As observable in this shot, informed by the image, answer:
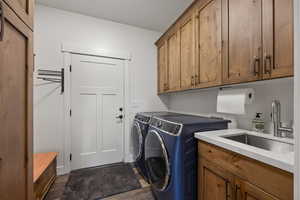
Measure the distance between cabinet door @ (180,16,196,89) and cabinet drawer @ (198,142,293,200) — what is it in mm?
901

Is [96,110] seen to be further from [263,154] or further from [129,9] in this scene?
[263,154]

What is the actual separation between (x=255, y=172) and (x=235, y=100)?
742 mm

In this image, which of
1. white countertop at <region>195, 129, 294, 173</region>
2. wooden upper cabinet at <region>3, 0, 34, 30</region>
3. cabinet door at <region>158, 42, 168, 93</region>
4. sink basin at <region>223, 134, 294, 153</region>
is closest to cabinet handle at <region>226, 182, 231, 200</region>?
white countertop at <region>195, 129, 294, 173</region>

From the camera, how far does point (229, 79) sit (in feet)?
4.02

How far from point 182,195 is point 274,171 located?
0.71m

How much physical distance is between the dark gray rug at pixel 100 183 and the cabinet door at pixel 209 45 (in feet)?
5.30

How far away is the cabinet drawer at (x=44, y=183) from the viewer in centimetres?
143

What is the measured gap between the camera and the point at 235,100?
135cm

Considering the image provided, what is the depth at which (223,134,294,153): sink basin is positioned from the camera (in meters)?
1.04

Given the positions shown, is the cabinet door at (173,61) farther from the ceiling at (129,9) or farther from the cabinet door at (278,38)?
the cabinet door at (278,38)

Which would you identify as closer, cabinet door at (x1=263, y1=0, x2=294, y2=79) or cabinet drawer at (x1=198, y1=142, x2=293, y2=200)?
cabinet drawer at (x1=198, y1=142, x2=293, y2=200)

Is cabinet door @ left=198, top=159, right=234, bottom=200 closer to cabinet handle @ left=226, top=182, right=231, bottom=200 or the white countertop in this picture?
cabinet handle @ left=226, top=182, right=231, bottom=200

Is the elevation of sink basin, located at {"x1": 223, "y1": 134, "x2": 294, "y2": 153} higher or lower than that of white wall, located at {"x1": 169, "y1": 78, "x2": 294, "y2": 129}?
lower
